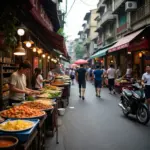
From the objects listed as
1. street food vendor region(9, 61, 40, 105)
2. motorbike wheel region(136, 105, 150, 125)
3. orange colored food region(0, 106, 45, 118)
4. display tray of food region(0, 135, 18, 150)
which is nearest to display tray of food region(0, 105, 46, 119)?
orange colored food region(0, 106, 45, 118)

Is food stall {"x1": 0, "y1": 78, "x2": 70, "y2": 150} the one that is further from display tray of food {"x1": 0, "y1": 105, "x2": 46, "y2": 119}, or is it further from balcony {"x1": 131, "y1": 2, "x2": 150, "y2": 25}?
balcony {"x1": 131, "y1": 2, "x2": 150, "y2": 25}

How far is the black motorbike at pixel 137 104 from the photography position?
7.96 m

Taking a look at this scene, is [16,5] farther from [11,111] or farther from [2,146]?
[2,146]

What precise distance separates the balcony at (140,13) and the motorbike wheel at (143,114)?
12.1m

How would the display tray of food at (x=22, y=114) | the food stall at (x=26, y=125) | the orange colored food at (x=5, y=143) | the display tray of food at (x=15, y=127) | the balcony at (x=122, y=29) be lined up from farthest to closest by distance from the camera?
1. the balcony at (x=122, y=29)
2. the display tray of food at (x=22, y=114)
3. the display tray of food at (x=15, y=127)
4. the food stall at (x=26, y=125)
5. the orange colored food at (x=5, y=143)

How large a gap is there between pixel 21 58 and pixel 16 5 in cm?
604

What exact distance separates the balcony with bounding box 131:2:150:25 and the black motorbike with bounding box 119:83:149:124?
11.3 meters

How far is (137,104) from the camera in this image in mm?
8531

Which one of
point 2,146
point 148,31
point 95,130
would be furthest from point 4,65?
point 148,31

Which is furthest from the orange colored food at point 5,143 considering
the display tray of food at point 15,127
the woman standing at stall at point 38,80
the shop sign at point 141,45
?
the shop sign at point 141,45

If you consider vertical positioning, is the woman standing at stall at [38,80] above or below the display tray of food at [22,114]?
above

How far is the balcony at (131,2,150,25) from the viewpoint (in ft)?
61.2

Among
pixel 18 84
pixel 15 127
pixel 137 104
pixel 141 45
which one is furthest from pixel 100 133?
pixel 141 45

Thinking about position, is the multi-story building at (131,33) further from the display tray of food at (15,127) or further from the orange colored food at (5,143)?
the orange colored food at (5,143)
